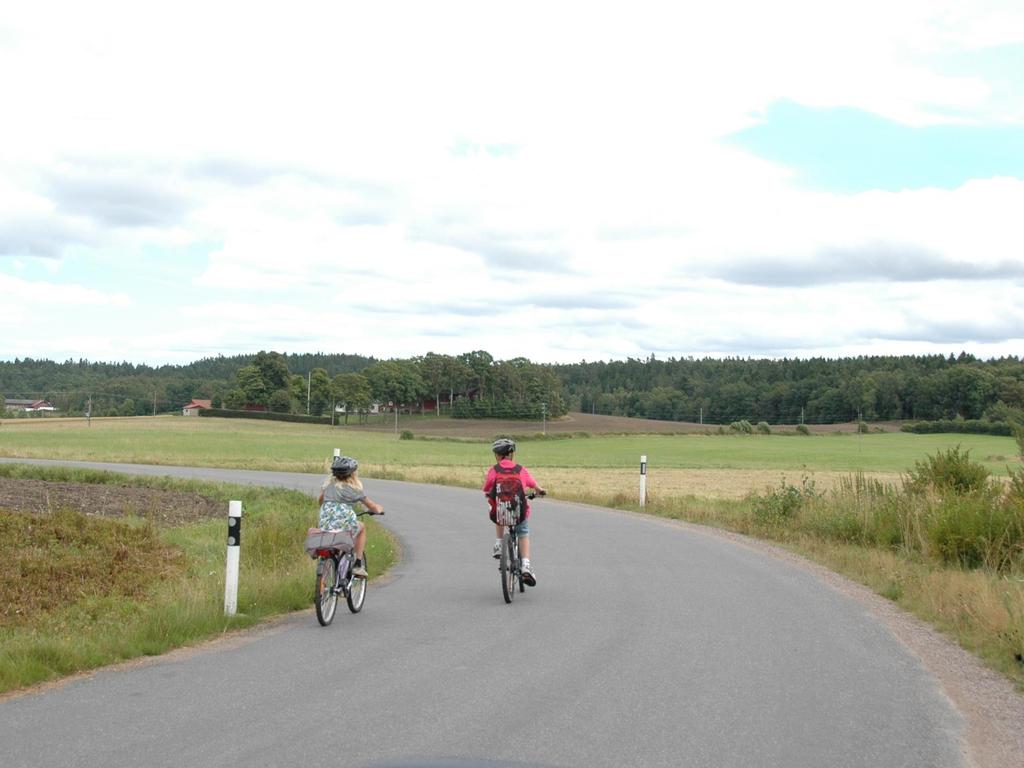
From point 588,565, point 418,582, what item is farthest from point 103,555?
point 588,565

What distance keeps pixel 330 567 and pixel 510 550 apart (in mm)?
2265

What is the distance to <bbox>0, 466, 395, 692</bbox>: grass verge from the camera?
8.11 m

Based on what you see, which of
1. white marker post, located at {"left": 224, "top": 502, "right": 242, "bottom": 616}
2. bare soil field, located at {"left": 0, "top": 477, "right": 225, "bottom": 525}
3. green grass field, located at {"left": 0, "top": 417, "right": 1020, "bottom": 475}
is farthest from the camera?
green grass field, located at {"left": 0, "top": 417, "right": 1020, "bottom": 475}

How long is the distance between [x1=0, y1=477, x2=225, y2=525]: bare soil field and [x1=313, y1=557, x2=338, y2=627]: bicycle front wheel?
10.6 m

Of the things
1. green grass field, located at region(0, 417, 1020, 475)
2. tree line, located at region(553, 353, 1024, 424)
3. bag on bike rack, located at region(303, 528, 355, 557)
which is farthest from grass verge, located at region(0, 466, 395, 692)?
tree line, located at region(553, 353, 1024, 424)

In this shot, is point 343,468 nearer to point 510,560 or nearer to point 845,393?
point 510,560

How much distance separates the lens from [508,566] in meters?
11.1

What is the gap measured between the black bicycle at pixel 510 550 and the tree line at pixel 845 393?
127 meters

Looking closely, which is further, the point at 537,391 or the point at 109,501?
the point at 537,391

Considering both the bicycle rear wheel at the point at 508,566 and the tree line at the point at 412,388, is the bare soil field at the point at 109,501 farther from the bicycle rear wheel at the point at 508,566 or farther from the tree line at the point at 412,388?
the tree line at the point at 412,388

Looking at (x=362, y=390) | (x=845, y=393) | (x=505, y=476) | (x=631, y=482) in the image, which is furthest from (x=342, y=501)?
(x=845, y=393)

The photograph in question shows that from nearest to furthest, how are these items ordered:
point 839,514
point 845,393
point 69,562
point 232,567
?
1. point 232,567
2. point 69,562
3. point 839,514
4. point 845,393

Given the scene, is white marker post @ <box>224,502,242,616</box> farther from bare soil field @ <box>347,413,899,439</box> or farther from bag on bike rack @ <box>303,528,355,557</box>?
bare soil field @ <box>347,413,899,439</box>

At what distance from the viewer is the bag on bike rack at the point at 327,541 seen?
9.70 meters
